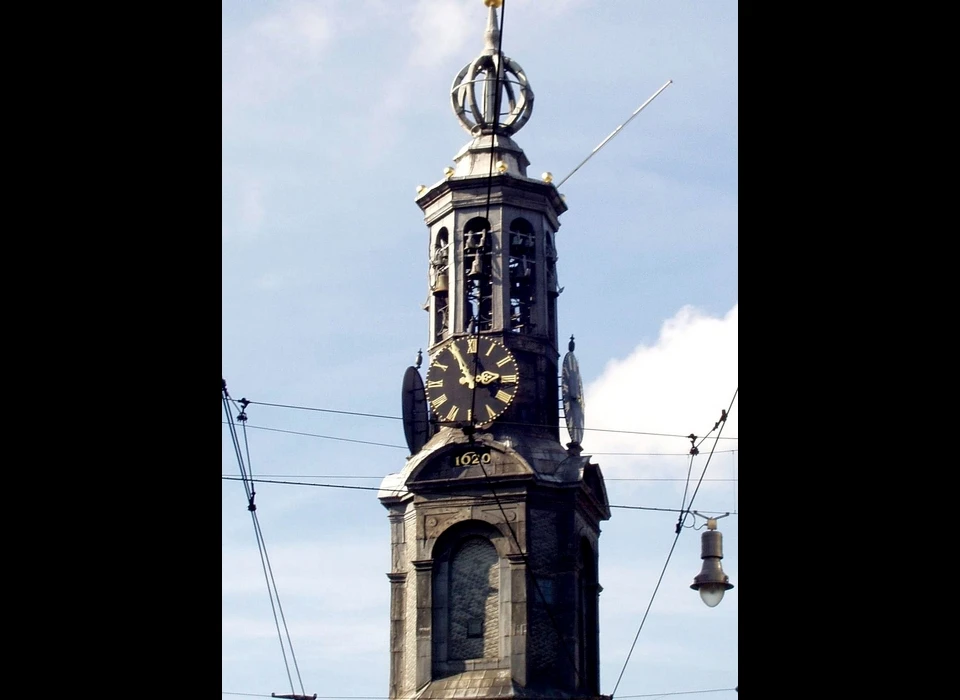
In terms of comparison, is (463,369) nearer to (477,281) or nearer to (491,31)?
(477,281)

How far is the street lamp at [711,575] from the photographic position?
3431 centimetres

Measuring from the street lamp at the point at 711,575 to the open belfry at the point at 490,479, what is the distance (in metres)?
21.8

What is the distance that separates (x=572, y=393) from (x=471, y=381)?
2.94 metres

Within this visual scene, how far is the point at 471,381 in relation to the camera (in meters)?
56.9

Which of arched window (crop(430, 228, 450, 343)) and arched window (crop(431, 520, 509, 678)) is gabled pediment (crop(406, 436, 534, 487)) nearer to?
arched window (crop(431, 520, 509, 678))

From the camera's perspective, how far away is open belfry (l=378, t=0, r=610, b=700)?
187 ft

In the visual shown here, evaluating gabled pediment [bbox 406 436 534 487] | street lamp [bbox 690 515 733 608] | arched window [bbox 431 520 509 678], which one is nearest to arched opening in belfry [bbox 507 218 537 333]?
gabled pediment [bbox 406 436 534 487]

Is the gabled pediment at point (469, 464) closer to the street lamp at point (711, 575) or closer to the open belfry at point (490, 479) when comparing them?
the open belfry at point (490, 479)

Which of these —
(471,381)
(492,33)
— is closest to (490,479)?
(471,381)

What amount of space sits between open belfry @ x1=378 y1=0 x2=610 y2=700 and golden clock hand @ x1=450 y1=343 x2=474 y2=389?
1.3 inches
